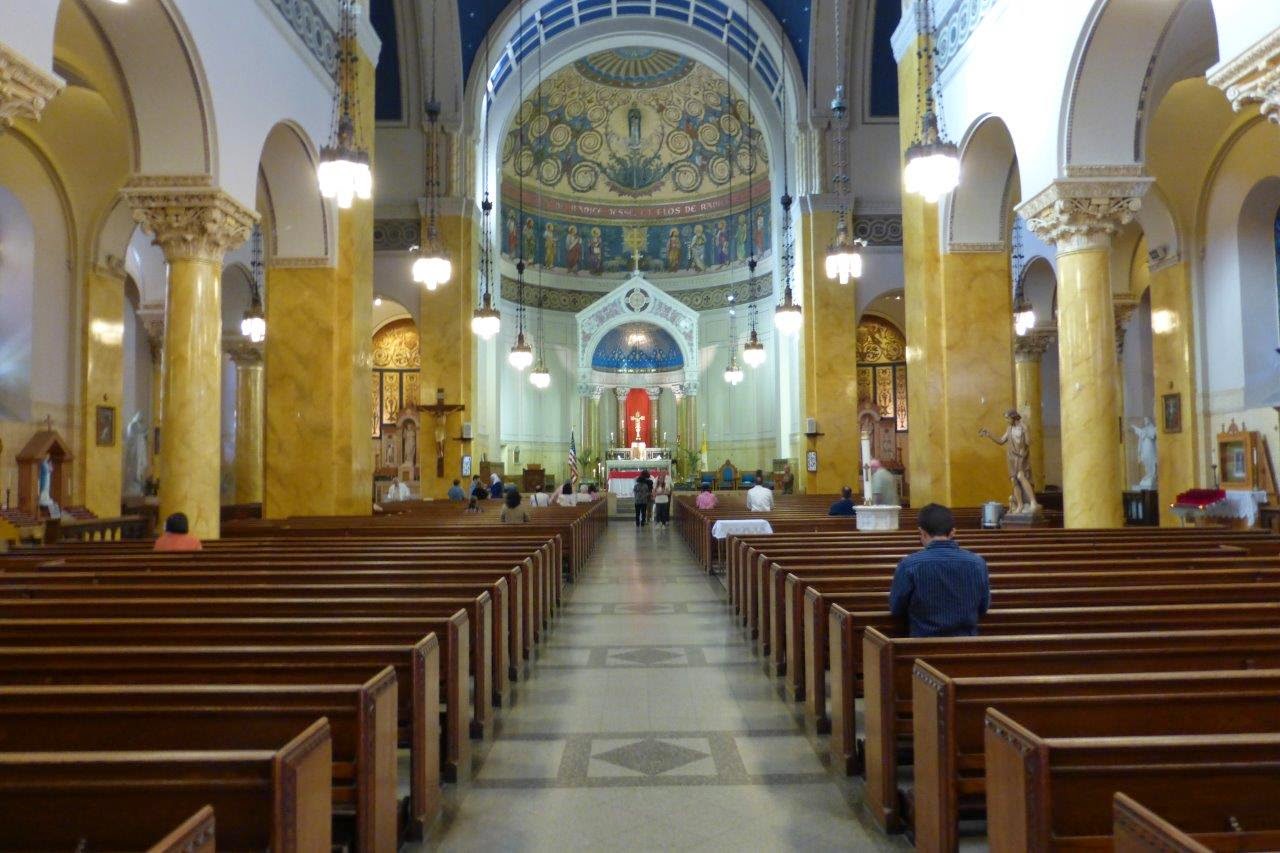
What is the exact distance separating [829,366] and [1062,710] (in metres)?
16.7

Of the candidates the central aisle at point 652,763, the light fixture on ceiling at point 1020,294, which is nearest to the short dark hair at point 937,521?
the central aisle at point 652,763

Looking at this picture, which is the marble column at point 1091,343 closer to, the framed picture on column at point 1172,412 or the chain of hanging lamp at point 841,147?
the framed picture on column at point 1172,412

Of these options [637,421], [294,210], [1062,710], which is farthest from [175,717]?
[637,421]

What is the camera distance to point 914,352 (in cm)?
1314

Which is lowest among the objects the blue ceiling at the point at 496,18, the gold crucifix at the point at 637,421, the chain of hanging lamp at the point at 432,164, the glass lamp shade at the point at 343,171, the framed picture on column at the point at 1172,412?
the framed picture on column at the point at 1172,412

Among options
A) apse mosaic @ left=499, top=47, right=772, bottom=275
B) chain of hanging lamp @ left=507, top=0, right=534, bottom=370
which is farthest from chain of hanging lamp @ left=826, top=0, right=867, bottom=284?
apse mosaic @ left=499, top=47, right=772, bottom=275

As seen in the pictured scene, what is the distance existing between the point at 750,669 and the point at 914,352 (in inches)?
312

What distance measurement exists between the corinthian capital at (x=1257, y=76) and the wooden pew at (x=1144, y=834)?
601cm

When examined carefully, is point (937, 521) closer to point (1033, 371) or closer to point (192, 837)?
point (192, 837)

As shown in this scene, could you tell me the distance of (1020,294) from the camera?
17.6 m

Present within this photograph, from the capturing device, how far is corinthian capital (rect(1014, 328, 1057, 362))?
1992 centimetres

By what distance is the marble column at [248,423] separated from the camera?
19.3 meters

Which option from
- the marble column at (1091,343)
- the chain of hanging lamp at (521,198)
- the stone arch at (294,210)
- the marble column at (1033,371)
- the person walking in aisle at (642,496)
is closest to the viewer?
the marble column at (1091,343)

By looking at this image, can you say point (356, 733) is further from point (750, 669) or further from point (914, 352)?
point (914, 352)
